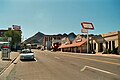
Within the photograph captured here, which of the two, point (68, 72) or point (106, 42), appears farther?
point (106, 42)

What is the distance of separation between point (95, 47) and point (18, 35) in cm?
4544

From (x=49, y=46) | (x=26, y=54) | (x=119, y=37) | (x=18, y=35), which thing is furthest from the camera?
(x=49, y=46)

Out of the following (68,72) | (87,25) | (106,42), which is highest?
(87,25)

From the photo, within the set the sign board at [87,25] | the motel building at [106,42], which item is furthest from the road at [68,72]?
the sign board at [87,25]

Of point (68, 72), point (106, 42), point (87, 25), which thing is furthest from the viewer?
point (87, 25)

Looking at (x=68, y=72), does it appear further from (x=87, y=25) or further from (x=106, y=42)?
(x=87, y=25)

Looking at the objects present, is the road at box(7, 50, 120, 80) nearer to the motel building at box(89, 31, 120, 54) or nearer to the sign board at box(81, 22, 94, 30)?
the motel building at box(89, 31, 120, 54)

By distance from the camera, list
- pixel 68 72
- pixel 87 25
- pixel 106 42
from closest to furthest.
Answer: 1. pixel 68 72
2. pixel 106 42
3. pixel 87 25

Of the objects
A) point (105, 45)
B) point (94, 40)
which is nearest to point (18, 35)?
point (94, 40)

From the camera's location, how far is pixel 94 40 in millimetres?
61906

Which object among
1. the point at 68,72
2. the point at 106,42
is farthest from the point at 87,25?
the point at 68,72

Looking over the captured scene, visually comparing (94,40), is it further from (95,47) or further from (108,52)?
(108,52)

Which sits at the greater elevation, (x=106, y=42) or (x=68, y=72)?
(x=106, y=42)

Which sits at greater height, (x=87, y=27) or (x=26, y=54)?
(x=87, y=27)
